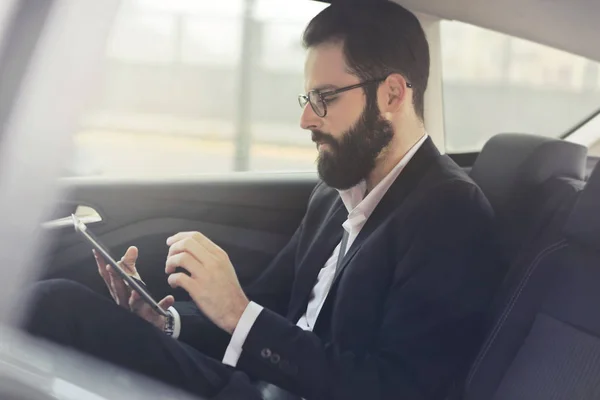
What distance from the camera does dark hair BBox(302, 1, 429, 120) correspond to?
1544 millimetres

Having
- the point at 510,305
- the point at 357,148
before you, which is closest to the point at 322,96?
the point at 357,148

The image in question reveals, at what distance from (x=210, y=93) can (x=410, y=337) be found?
1.03 meters

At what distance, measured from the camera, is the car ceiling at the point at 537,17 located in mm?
1638

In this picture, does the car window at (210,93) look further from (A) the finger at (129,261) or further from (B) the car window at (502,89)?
(B) the car window at (502,89)

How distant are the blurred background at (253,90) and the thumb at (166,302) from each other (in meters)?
0.33

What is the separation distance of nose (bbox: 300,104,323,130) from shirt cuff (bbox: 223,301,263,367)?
45cm

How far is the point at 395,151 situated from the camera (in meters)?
1.57

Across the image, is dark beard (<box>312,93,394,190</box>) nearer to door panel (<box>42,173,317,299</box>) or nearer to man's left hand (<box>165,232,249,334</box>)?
man's left hand (<box>165,232,249,334</box>)

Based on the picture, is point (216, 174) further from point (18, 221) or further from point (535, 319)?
point (18, 221)

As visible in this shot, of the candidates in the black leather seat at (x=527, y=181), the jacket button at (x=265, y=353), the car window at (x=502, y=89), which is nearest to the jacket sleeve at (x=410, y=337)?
the jacket button at (x=265, y=353)

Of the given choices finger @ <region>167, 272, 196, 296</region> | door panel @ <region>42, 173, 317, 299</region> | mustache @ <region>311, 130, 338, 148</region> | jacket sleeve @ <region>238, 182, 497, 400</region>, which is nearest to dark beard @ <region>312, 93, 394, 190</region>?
mustache @ <region>311, 130, 338, 148</region>

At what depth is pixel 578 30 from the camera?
1.70 metres

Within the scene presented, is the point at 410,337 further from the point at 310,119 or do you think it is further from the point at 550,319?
the point at 310,119

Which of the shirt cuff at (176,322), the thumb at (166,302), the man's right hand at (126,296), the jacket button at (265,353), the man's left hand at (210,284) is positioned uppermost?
the man's left hand at (210,284)
